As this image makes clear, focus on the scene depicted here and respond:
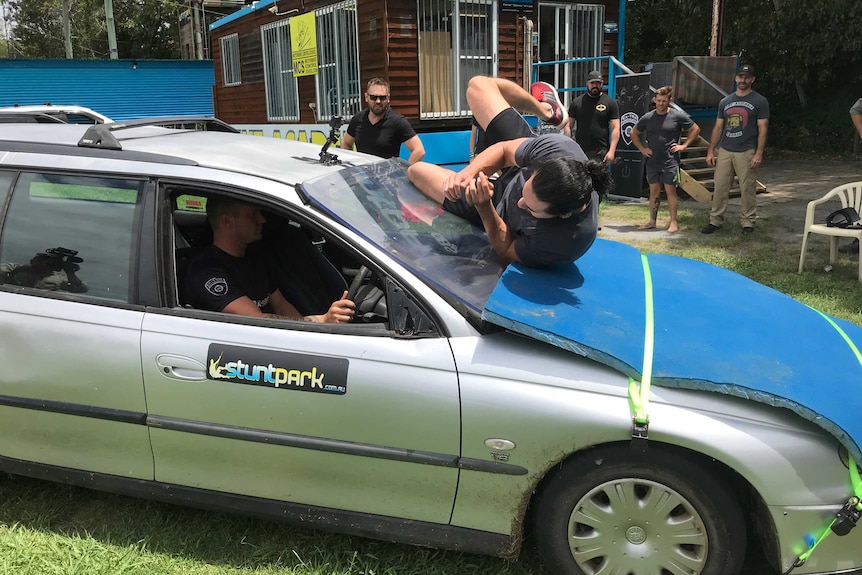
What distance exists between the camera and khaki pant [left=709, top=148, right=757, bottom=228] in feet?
26.0

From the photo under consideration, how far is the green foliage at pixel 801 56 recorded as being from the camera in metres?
16.8

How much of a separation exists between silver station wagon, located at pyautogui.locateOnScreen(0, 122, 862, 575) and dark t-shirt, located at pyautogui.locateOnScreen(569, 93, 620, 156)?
20.5 ft

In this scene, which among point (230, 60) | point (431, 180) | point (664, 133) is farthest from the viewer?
point (230, 60)

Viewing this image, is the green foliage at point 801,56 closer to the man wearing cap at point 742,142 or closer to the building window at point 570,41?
the building window at point 570,41

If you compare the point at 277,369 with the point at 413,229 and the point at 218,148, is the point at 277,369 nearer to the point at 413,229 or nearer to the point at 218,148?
the point at 413,229

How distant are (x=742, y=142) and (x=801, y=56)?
12217 mm

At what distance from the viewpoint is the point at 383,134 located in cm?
572

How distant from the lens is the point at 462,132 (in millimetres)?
10055

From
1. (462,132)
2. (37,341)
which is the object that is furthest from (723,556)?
(462,132)

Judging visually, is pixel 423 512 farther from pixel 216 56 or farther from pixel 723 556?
pixel 216 56

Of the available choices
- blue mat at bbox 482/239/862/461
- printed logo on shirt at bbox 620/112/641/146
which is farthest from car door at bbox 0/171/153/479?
printed logo on shirt at bbox 620/112/641/146

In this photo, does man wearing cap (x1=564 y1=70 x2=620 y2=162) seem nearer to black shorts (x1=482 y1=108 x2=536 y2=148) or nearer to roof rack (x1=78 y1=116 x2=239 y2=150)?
black shorts (x1=482 y1=108 x2=536 y2=148)

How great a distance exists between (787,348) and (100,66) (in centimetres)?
2145

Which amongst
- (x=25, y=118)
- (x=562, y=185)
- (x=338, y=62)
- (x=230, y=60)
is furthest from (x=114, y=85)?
(x=562, y=185)
